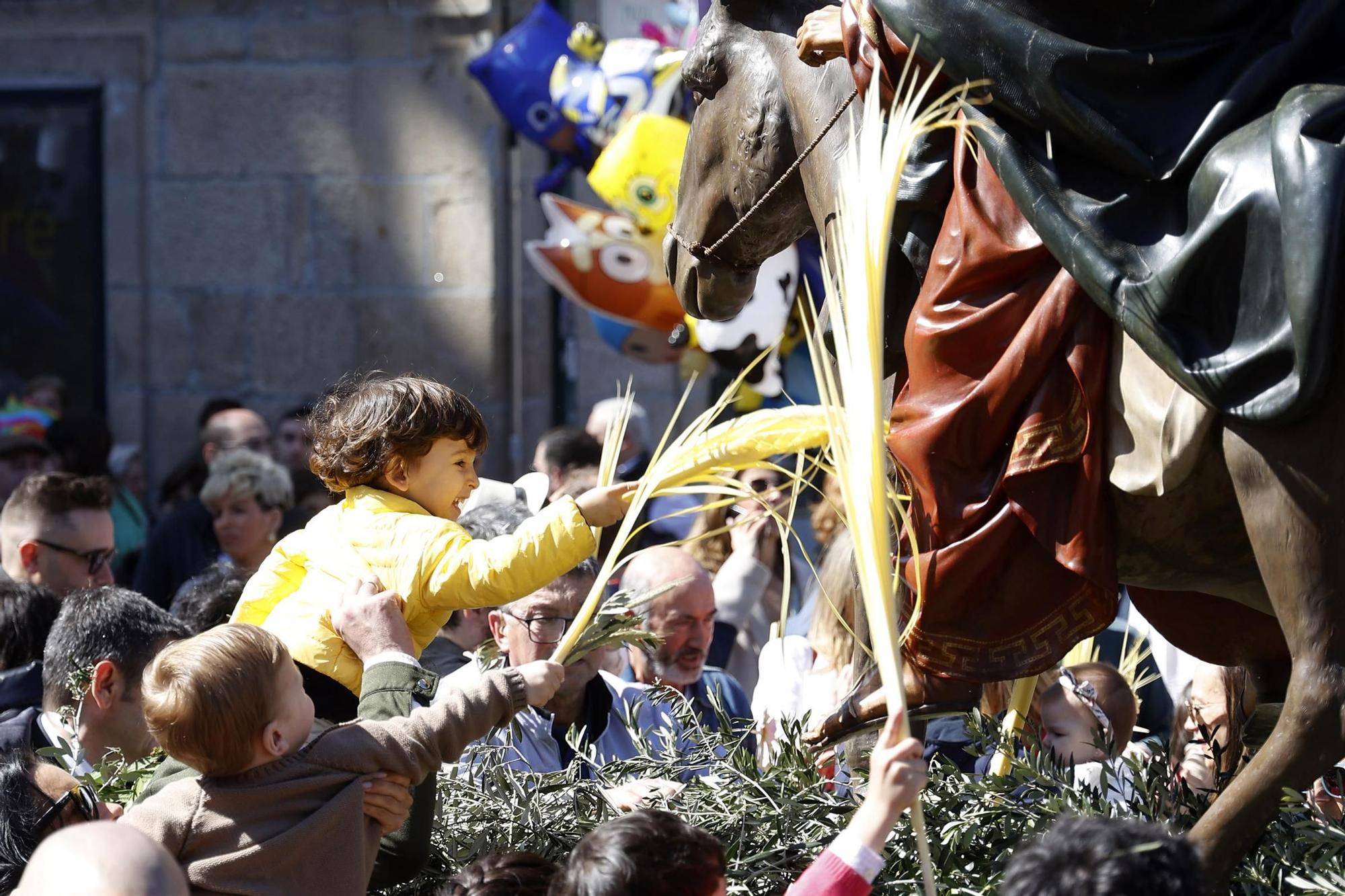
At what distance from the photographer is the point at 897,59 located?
2773 millimetres

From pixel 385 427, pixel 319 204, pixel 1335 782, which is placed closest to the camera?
pixel 1335 782

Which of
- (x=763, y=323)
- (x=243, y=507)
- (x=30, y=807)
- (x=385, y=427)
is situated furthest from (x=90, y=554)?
(x=763, y=323)

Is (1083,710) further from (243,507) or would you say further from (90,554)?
(243,507)

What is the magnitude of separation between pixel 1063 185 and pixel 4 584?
2.71m

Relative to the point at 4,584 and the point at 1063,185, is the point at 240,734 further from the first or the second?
the point at 4,584

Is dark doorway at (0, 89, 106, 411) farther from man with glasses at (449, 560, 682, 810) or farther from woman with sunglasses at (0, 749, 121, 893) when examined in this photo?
woman with sunglasses at (0, 749, 121, 893)

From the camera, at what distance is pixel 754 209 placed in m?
3.45

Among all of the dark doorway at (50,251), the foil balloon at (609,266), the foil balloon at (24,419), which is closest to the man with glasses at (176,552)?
the foil balloon at (24,419)

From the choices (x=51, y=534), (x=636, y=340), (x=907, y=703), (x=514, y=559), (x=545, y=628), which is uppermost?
(x=514, y=559)

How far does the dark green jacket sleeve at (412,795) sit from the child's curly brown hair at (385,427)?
446 mm

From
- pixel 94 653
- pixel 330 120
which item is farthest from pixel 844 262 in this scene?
pixel 330 120

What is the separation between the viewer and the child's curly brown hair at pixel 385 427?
126 inches

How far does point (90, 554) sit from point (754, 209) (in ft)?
7.86

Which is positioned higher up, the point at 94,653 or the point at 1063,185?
the point at 1063,185
